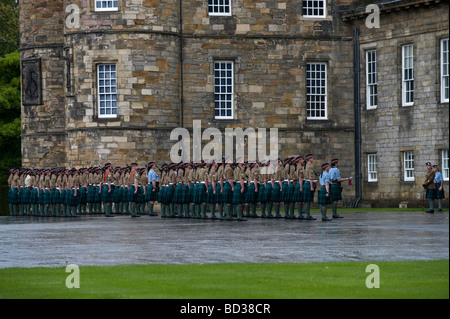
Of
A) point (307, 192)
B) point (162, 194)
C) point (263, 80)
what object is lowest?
point (162, 194)

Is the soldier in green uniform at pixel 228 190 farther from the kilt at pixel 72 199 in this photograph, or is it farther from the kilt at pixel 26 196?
the kilt at pixel 26 196

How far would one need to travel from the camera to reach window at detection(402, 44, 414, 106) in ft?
149

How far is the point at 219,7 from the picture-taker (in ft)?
155

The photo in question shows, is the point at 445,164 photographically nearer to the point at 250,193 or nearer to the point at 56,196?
the point at 250,193

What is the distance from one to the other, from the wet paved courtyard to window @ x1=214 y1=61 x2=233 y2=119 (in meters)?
14.5

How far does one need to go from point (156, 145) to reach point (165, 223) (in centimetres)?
1298

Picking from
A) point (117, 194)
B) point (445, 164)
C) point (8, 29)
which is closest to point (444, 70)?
point (445, 164)

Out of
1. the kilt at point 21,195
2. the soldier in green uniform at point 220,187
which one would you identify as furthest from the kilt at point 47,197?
the soldier in green uniform at point 220,187

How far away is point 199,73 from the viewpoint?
4694cm

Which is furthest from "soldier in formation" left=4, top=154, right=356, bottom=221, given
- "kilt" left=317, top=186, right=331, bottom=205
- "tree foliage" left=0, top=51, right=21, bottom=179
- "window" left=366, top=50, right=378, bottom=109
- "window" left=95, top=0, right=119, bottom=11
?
"tree foliage" left=0, top=51, right=21, bottom=179

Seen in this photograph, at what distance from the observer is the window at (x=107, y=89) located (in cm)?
4562

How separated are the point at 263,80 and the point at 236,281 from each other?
1279 inches

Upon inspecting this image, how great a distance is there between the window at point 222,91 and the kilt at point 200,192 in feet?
35.9

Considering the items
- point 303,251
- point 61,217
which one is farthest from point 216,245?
point 61,217
